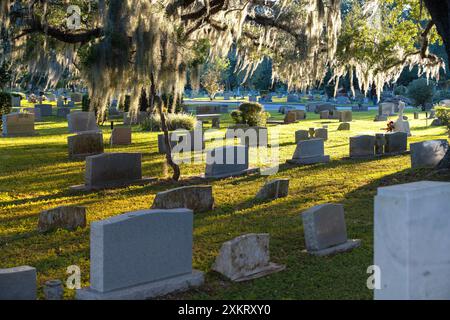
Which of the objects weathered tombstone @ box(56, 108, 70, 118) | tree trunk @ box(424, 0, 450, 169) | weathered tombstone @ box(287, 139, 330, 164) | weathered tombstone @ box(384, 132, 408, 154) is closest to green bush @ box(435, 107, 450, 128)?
weathered tombstone @ box(384, 132, 408, 154)

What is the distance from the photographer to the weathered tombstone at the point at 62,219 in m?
9.65

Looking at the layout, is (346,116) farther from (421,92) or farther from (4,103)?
(4,103)

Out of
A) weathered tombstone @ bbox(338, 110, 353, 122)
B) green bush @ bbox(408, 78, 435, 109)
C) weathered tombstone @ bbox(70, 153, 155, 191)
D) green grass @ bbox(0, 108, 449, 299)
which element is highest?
green bush @ bbox(408, 78, 435, 109)

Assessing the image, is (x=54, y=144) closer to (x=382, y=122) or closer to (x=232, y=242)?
(x=232, y=242)

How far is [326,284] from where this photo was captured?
6.98 meters

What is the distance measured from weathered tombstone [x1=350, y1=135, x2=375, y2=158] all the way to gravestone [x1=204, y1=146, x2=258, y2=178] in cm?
463

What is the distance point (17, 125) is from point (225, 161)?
12964 mm

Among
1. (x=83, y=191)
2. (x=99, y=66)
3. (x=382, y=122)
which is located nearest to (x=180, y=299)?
(x=83, y=191)

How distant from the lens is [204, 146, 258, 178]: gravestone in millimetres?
15000

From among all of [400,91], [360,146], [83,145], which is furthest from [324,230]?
[400,91]

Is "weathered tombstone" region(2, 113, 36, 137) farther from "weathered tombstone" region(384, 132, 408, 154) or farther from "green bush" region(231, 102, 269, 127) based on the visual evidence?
"weathered tombstone" region(384, 132, 408, 154)

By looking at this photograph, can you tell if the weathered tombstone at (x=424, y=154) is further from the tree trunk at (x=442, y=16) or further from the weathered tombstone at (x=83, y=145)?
the weathered tombstone at (x=83, y=145)

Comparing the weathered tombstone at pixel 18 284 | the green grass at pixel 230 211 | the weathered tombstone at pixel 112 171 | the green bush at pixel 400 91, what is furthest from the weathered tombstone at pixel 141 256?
the green bush at pixel 400 91
